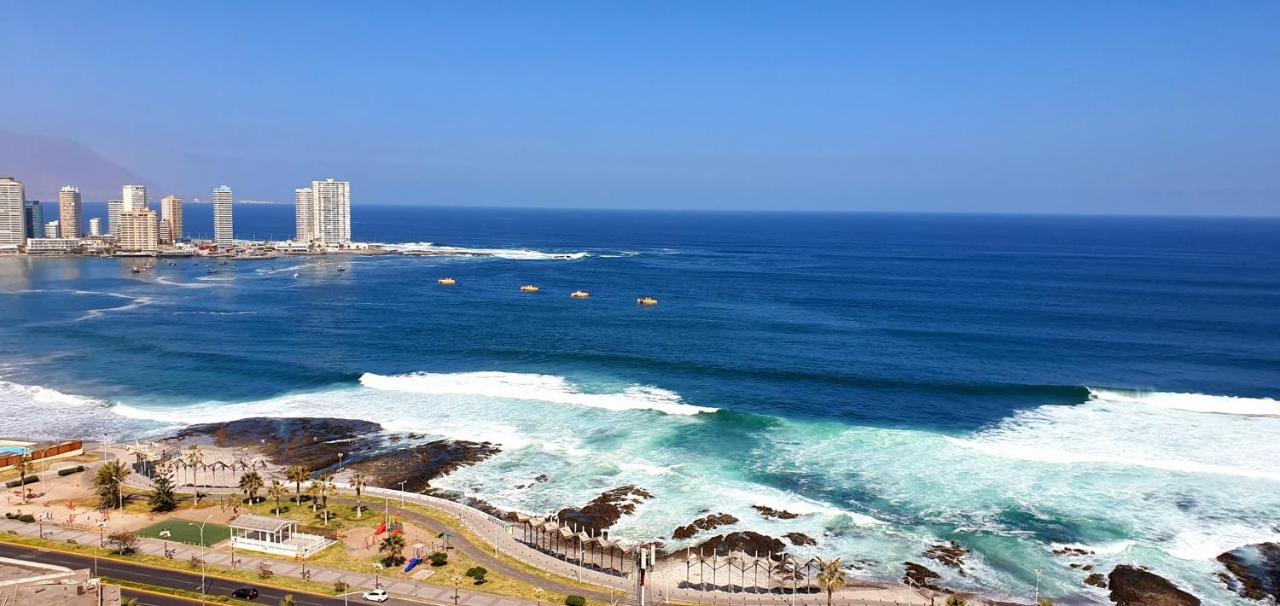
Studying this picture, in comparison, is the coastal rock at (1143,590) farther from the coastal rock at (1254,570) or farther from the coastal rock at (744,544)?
the coastal rock at (744,544)

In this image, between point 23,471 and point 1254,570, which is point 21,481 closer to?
point 23,471

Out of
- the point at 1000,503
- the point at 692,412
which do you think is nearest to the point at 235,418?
the point at 692,412

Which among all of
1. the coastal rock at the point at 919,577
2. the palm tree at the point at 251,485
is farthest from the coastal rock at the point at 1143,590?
the palm tree at the point at 251,485

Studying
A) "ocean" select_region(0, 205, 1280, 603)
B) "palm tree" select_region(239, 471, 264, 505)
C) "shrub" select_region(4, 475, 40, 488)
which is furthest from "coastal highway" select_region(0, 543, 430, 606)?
"ocean" select_region(0, 205, 1280, 603)

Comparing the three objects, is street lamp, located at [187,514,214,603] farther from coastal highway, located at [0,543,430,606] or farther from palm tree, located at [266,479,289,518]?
palm tree, located at [266,479,289,518]

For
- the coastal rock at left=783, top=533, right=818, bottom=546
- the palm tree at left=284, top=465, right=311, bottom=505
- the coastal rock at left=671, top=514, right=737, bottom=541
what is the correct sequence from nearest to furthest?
1. the coastal rock at left=783, top=533, right=818, bottom=546
2. the coastal rock at left=671, top=514, right=737, bottom=541
3. the palm tree at left=284, top=465, right=311, bottom=505

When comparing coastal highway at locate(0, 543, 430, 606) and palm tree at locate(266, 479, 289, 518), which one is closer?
coastal highway at locate(0, 543, 430, 606)

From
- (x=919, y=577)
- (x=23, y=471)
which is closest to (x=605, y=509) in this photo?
(x=919, y=577)
